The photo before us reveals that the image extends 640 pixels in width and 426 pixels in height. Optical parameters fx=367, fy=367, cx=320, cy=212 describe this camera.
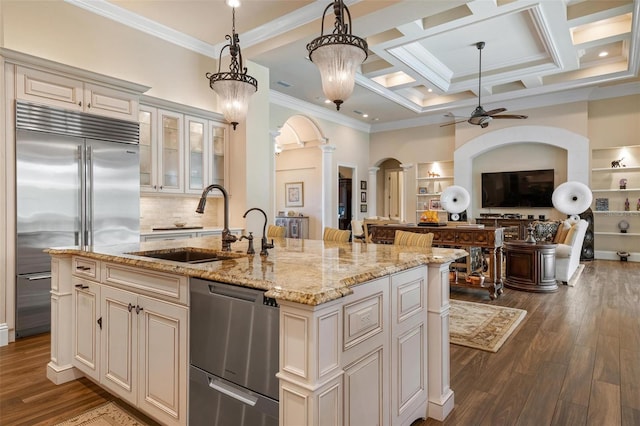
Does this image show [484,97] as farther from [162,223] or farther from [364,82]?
[162,223]

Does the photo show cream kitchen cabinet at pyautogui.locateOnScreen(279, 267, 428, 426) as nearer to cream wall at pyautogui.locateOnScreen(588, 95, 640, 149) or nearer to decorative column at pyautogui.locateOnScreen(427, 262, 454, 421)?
decorative column at pyautogui.locateOnScreen(427, 262, 454, 421)

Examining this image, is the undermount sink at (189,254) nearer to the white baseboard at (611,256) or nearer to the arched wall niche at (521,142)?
the arched wall niche at (521,142)

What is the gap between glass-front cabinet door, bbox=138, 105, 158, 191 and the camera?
173 inches

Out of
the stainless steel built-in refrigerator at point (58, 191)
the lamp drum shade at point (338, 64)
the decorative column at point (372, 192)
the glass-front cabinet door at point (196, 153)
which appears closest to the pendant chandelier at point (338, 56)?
the lamp drum shade at point (338, 64)

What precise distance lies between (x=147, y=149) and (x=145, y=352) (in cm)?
313

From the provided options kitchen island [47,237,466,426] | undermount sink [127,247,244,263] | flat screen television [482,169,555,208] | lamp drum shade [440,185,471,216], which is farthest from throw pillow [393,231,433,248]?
flat screen television [482,169,555,208]

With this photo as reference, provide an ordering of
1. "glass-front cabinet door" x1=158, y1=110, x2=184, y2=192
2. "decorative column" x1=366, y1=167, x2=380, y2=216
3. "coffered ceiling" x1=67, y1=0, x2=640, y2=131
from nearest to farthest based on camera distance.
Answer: "coffered ceiling" x1=67, y1=0, x2=640, y2=131
"glass-front cabinet door" x1=158, y1=110, x2=184, y2=192
"decorative column" x1=366, y1=167, x2=380, y2=216

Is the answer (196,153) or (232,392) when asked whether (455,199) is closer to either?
(196,153)

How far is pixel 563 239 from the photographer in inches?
238

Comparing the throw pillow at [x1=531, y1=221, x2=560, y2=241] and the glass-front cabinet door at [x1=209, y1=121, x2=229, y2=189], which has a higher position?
the glass-front cabinet door at [x1=209, y1=121, x2=229, y2=189]

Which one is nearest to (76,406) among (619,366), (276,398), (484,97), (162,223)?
(276,398)

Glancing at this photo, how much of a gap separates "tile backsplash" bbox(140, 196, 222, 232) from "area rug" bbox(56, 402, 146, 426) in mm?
2832

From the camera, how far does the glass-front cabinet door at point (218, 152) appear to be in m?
5.13

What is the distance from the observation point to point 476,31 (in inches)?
210
